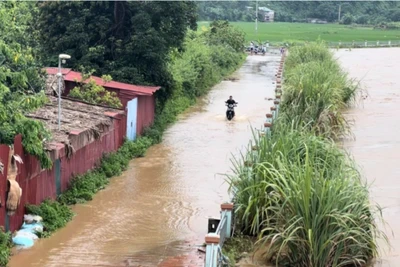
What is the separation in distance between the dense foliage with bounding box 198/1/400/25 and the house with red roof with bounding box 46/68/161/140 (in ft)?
267

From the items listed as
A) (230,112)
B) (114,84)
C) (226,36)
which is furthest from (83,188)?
(226,36)

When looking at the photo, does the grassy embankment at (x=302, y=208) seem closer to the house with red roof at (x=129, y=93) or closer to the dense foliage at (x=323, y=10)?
the house with red roof at (x=129, y=93)

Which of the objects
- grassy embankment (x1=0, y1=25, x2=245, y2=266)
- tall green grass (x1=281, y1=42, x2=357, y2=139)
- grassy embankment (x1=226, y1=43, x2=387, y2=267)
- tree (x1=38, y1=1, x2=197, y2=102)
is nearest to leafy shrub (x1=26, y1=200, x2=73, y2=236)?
grassy embankment (x1=0, y1=25, x2=245, y2=266)

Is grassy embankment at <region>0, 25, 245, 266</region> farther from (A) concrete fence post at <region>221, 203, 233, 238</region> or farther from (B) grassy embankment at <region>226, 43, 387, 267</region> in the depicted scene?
(B) grassy embankment at <region>226, 43, 387, 267</region>

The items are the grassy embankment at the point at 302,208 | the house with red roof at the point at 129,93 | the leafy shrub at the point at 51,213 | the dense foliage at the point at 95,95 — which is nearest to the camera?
the grassy embankment at the point at 302,208

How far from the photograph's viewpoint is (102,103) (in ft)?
57.6

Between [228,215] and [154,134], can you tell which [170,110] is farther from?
[228,215]

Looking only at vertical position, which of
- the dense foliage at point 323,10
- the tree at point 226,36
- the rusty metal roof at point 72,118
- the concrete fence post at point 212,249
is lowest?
the concrete fence post at point 212,249

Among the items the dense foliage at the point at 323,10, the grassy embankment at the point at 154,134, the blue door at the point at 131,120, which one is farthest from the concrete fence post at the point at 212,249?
the dense foliage at the point at 323,10

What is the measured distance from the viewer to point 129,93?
18.3m

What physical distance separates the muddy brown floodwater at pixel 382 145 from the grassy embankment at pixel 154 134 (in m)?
5.59

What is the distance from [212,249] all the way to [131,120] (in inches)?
434

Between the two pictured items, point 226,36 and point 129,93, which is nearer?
point 129,93

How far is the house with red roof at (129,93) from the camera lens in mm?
17953
